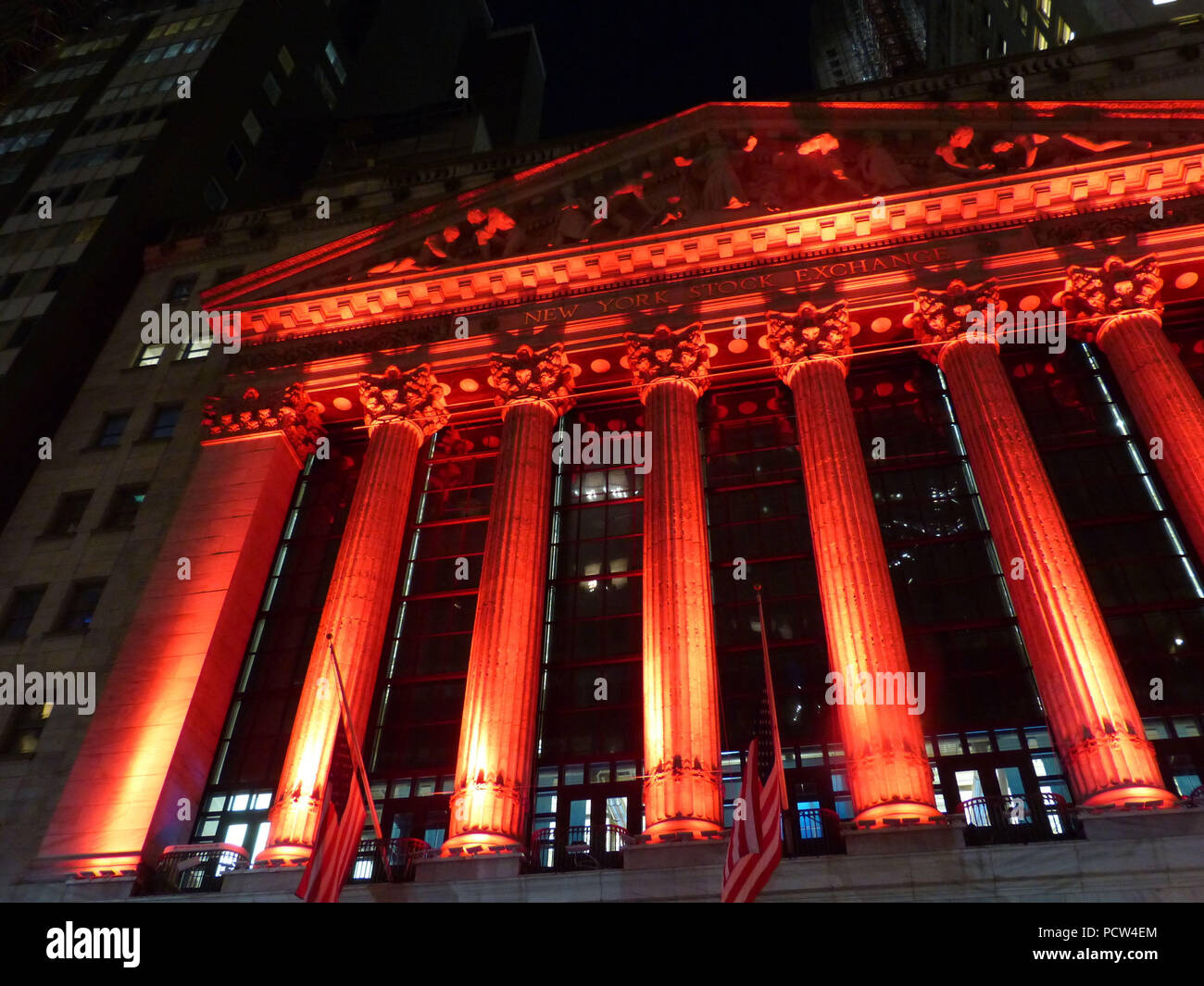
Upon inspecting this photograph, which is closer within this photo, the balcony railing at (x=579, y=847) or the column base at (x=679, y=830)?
the column base at (x=679, y=830)

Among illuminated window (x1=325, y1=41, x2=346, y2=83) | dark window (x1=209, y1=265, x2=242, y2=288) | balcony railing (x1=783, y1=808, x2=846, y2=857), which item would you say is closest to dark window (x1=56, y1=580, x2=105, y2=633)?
dark window (x1=209, y1=265, x2=242, y2=288)

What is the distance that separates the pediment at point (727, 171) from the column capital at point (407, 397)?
13.8 ft

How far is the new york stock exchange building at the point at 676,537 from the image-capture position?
20.8 metres

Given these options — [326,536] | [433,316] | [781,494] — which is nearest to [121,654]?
[326,536]

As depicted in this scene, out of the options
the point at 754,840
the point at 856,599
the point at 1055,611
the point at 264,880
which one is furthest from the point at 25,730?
the point at 1055,611

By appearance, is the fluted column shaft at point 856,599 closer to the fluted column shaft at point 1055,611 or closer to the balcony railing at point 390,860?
the fluted column shaft at point 1055,611

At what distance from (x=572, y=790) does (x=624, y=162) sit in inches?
873

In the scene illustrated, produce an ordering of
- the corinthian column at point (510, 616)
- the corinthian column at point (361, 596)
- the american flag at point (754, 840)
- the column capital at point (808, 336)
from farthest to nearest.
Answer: the column capital at point (808, 336) → the corinthian column at point (361, 596) → the corinthian column at point (510, 616) → the american flag at point (754, 840)

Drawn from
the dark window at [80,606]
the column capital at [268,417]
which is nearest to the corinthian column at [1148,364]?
the column capital at [268,417]

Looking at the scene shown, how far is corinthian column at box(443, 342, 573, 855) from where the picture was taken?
21.5m

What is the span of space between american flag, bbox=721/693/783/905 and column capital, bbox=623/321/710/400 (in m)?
15.1

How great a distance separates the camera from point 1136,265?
28516 millimetres

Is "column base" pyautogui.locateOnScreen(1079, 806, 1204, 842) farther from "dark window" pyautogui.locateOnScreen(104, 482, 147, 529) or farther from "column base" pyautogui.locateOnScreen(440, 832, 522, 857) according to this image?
"dark window" pyautogui.locateOnScreen(104, 482, 147, 529)
